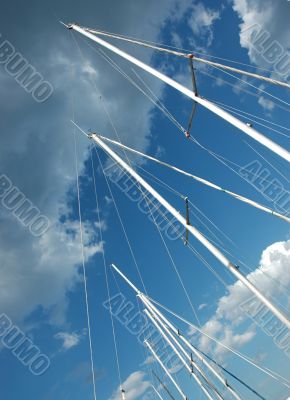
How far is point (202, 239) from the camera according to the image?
58.4ft

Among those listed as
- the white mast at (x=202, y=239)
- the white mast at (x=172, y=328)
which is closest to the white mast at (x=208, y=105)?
the white mast at (x=202, y=239)

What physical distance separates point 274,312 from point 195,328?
11264 millimetres

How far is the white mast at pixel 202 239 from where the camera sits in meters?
15.0

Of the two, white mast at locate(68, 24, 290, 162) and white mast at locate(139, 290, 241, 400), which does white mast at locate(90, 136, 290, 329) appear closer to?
white mast at locate(68, 24, 290, 162)

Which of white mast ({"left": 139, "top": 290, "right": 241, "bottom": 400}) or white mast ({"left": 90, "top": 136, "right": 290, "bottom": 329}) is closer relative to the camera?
white mast ({"left": 90, "top": 136, "right": 290, "bottom": 329})

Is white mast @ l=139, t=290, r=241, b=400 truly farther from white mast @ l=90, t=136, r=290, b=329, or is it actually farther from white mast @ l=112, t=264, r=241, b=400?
white mast @ l=90, t=136, r=290, b=329

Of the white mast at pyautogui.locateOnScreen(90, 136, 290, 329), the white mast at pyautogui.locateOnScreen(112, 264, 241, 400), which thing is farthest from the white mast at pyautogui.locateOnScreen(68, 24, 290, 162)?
the white mast at pyautogui.locateOnScreen(112, 264, 241, 400)

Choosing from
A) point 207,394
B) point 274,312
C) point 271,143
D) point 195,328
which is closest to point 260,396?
point 195,328

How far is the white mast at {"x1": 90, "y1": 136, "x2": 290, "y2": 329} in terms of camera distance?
49.1 feet

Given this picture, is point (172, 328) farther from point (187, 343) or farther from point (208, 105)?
point (208, 105)

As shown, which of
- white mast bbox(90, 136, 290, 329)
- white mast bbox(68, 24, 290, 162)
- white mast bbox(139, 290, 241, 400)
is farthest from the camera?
white mast bbox(139, 290, 241, 400)

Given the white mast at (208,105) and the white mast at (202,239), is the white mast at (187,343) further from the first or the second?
the white mast at (208,105)

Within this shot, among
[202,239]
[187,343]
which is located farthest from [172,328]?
[202,239]

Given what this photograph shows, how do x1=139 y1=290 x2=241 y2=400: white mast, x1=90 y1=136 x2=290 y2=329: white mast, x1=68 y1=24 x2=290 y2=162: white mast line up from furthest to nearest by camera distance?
x1=139 y1=290 x2=241 y2=400: white mast → x1=90 y1=136 x2=290 y2=329: white mast → x1=68 y1=24 x2=290 y2=162: white mast
